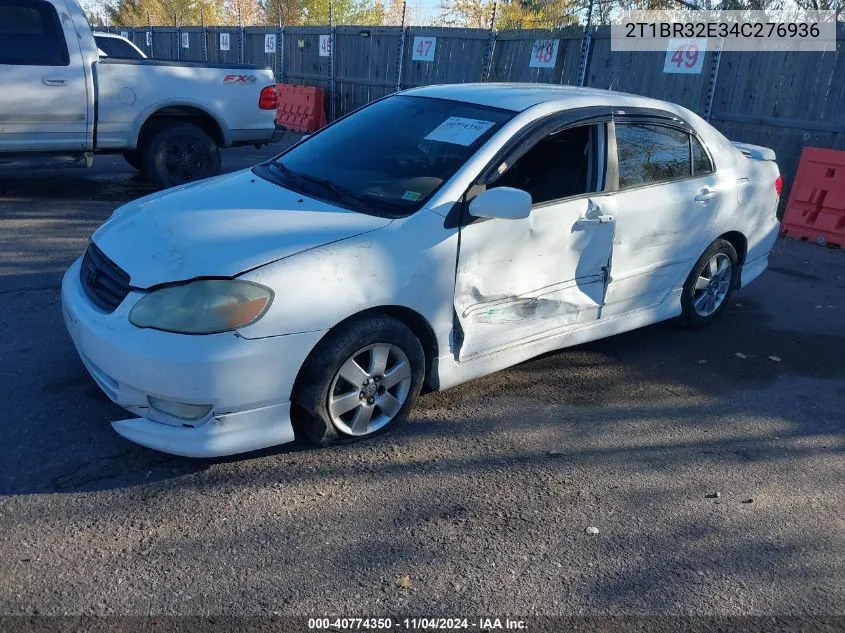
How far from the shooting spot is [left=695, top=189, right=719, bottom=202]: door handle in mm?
5023

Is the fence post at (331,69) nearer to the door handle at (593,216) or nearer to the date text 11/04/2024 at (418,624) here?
the door handle at (593,216)

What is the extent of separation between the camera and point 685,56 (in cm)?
1091

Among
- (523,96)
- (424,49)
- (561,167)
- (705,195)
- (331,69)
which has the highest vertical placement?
(424,49)

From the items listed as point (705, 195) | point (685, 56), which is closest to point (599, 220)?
point (705, 195)

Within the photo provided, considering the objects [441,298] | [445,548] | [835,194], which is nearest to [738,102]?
[835,194]

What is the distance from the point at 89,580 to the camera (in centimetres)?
270

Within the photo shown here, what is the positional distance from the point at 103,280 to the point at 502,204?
75.8 inches

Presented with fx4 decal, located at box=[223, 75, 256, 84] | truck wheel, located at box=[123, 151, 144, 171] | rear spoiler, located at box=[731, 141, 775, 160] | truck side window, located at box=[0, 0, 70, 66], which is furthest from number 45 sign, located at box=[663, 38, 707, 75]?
truck side window, located at box=[0, 0, 70, 66]

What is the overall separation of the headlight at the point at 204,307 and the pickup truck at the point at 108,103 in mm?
5828

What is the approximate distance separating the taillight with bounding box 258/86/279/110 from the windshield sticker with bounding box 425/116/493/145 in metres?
5.78

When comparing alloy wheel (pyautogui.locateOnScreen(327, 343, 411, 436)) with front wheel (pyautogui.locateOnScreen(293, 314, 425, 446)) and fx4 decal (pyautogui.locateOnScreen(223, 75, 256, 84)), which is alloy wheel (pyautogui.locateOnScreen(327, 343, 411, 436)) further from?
fx4 decal (pyautogui.locateOnScreen(223, 75, 256, 84))

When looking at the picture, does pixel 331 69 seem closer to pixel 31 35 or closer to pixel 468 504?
pixel 31 35

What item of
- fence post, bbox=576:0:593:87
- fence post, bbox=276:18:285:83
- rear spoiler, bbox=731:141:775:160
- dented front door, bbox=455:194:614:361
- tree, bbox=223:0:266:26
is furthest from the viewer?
tree, bbox=223:0:266:26

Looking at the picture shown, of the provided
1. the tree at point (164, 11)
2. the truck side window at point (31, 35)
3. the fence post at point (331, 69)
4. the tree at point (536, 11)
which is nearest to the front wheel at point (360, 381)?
the truck side window at point (31, 35)
